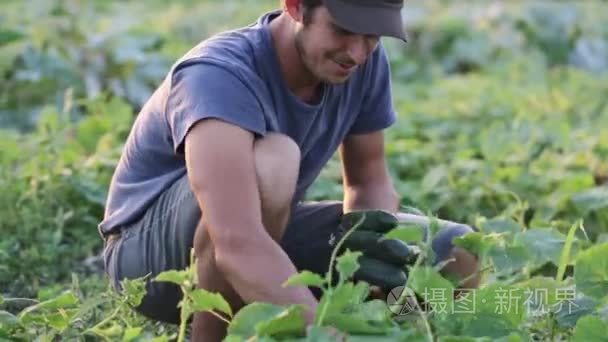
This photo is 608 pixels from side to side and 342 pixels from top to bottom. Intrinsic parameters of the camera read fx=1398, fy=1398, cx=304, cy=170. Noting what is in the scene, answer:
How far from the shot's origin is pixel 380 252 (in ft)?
10.1

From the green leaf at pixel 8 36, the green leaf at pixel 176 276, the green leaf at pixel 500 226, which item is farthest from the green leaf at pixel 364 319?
the green leaf at pixel 8 36

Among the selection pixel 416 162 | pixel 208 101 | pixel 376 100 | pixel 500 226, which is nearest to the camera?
pixel 208 101

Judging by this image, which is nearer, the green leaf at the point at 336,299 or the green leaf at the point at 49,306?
the green leaf at the point at 336,299

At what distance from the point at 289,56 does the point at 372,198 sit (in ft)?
1.80

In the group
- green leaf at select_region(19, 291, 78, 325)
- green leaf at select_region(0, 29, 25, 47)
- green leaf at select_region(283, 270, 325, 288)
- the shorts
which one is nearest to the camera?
green leaf at select_region(283, 270, 325, 288)

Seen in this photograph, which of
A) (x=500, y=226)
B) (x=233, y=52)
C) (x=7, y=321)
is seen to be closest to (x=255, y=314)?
(x=7, y=321)

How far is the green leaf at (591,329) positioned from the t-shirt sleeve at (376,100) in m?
0.86

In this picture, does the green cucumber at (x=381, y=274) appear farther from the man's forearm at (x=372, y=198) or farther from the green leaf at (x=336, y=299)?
the green leaf at (x=336, y=299)

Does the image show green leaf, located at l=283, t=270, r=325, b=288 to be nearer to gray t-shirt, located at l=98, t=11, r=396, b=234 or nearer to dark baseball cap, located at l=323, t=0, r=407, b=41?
gray t-shirt, located at l=98, t=11, r=396, b=234

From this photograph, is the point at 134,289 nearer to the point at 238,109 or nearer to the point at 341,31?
the point at 238,109

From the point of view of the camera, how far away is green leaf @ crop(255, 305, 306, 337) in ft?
8.22

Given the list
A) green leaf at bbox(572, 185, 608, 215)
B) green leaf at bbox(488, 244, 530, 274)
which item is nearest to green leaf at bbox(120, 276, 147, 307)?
green leaf at bbox(488, 244, 530, 274)

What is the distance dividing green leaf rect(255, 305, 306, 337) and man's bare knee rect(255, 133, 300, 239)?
35 cm

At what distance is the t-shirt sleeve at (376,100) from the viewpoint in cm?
334
